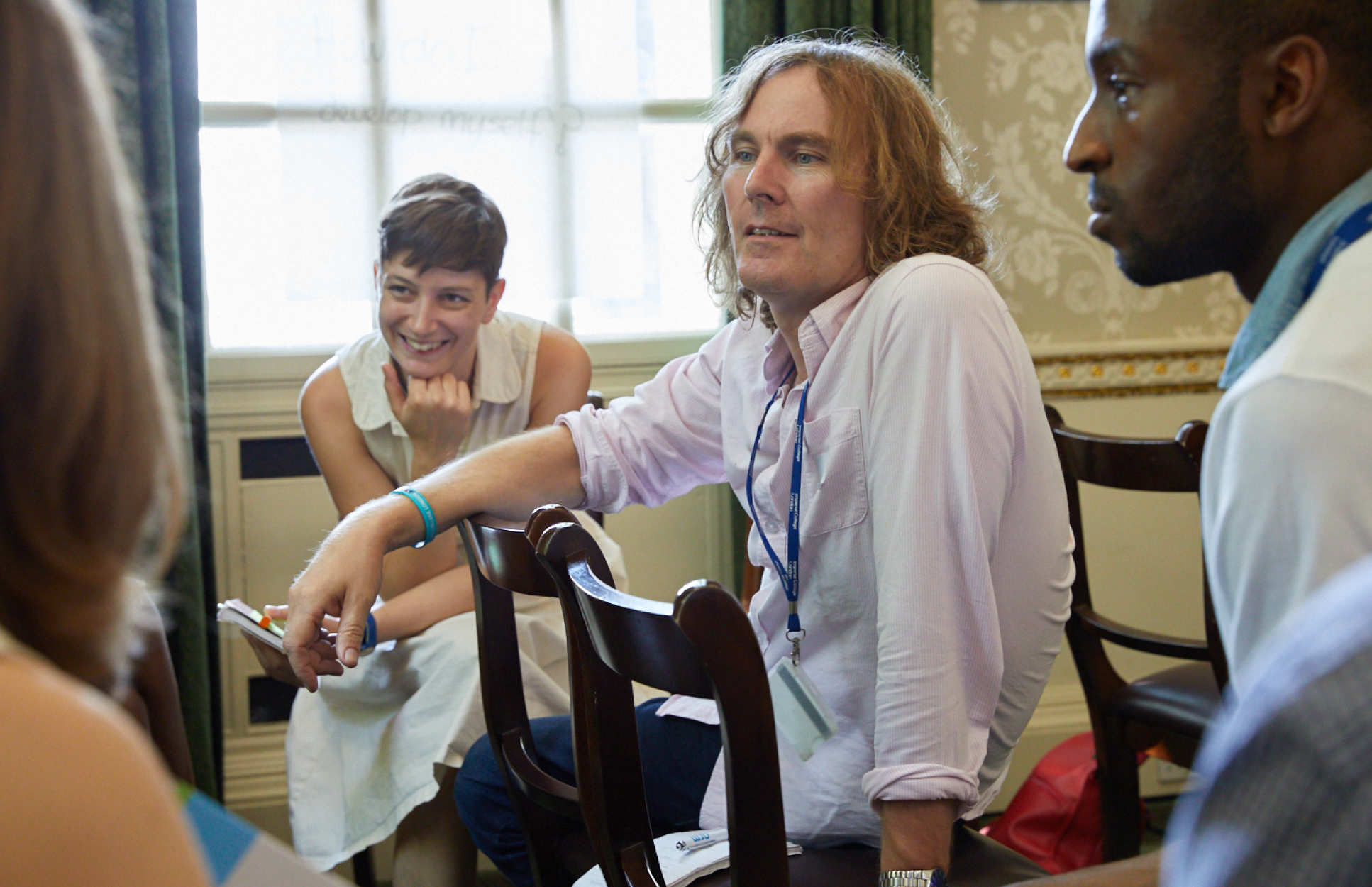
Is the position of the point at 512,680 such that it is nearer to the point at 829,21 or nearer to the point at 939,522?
the point at 939,522

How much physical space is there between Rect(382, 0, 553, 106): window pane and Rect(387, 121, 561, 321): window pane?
0.07m

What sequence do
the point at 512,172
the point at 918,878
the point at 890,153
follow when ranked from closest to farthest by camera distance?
the point at 918,878 < the point at 890,153 < the point at 512,172

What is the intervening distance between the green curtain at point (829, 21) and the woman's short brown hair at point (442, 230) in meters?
0.82

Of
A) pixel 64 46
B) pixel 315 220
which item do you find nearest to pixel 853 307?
pixel 64 46

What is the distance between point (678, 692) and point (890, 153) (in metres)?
0.77

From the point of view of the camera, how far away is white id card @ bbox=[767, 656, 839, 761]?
Result: 1.17m

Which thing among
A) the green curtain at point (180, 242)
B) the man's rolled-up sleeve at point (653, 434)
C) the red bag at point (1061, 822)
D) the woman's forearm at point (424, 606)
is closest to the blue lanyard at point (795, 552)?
the man's rolled-up sleeve at point (653, 434)

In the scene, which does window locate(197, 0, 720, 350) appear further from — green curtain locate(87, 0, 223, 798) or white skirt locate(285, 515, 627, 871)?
white skirt locate(285, 515, 627, 871)

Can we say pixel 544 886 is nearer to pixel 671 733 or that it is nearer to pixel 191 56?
pixel 671 733

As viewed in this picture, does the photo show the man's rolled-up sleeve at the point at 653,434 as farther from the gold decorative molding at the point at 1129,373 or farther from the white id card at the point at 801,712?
the gold decorative molding at the point at 1129,373

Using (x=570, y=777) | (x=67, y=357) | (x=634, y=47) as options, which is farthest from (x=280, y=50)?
(x=67, y=357)

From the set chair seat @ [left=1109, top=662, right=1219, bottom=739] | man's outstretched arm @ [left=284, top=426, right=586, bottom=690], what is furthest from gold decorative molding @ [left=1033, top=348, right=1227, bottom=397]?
man's outstretched arm @ [left=284, top=426, right=586, bottom=690]

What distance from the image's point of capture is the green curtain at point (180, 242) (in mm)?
2375

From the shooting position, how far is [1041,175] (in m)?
2.94
